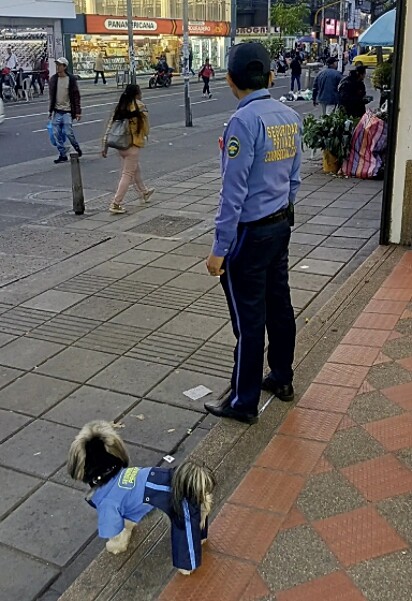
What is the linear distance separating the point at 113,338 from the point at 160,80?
110ft

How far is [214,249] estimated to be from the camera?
11.2 ft

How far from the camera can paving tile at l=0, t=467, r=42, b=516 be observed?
10.6 feet

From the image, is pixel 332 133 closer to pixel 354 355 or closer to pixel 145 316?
pixel 145 316

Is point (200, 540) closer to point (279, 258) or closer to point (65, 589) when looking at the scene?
point (65, 589)

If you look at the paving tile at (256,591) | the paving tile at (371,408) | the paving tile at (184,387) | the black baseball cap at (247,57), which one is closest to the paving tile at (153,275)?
the paving tile at (184,387)

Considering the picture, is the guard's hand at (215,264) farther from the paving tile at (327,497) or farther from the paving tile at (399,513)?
the paving tile at (399,513)

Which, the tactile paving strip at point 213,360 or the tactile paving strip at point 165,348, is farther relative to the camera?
the tactile paving strip at point 165,348

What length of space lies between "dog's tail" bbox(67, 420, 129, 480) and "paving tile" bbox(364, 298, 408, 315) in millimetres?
3109

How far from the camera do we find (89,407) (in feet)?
13.3

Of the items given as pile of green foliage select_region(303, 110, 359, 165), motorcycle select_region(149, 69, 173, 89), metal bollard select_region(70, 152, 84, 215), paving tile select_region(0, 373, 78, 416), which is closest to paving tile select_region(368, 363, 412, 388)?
paving tile select_region(0, 373, 78, 416)

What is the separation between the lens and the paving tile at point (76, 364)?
4.48m

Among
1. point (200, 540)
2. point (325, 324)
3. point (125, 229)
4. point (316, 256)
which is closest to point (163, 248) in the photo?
point (125, 229)

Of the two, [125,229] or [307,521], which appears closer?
[307,521]

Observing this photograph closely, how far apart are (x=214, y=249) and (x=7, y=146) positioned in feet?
43.5
